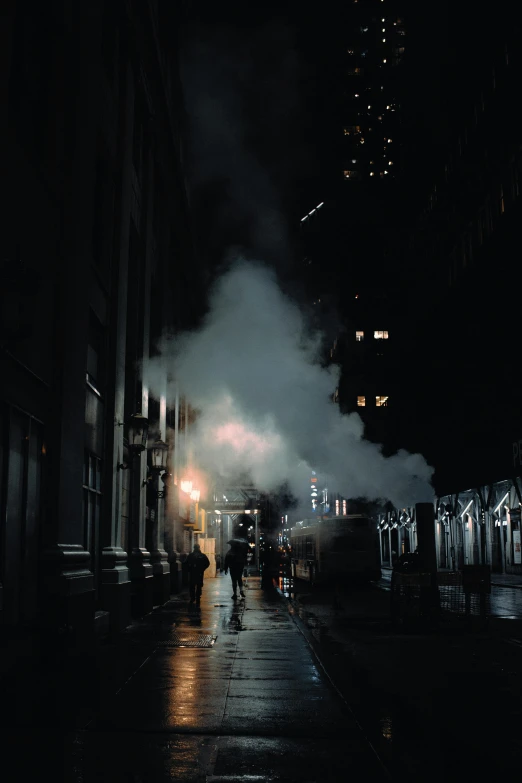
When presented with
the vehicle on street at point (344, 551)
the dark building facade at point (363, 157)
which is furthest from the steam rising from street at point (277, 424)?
the dark building facade at point (363, 157)

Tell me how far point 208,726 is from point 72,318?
6.98m

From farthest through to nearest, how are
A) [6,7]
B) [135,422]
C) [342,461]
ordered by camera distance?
[342,461] → [135,422] → [6,7]

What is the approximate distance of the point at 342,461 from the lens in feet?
93.5

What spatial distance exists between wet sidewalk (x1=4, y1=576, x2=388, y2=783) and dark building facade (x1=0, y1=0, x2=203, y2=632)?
1.98 m

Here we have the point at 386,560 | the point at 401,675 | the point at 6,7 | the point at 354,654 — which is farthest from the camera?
the point at 386,560

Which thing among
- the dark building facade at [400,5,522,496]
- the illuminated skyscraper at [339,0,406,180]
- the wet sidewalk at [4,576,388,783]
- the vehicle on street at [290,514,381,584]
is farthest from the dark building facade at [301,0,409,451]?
the wet sidewalk at [4,576,388,783]

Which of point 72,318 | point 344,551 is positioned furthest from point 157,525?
point 72,318

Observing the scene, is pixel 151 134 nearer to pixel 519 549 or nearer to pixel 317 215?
pixel 519 549

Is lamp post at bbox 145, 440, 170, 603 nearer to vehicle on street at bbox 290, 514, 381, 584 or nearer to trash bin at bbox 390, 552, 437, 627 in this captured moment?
trash bin at bbox 390, 552, 437, 627

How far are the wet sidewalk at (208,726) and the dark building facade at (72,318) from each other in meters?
1.98

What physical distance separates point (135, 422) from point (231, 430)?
20.6m

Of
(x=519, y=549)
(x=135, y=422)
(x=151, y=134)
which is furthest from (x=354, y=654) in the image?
(x=519, y=549)

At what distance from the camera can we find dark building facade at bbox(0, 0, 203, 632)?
9.48 metres

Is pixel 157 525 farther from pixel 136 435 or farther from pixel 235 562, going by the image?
pixel 136 435
